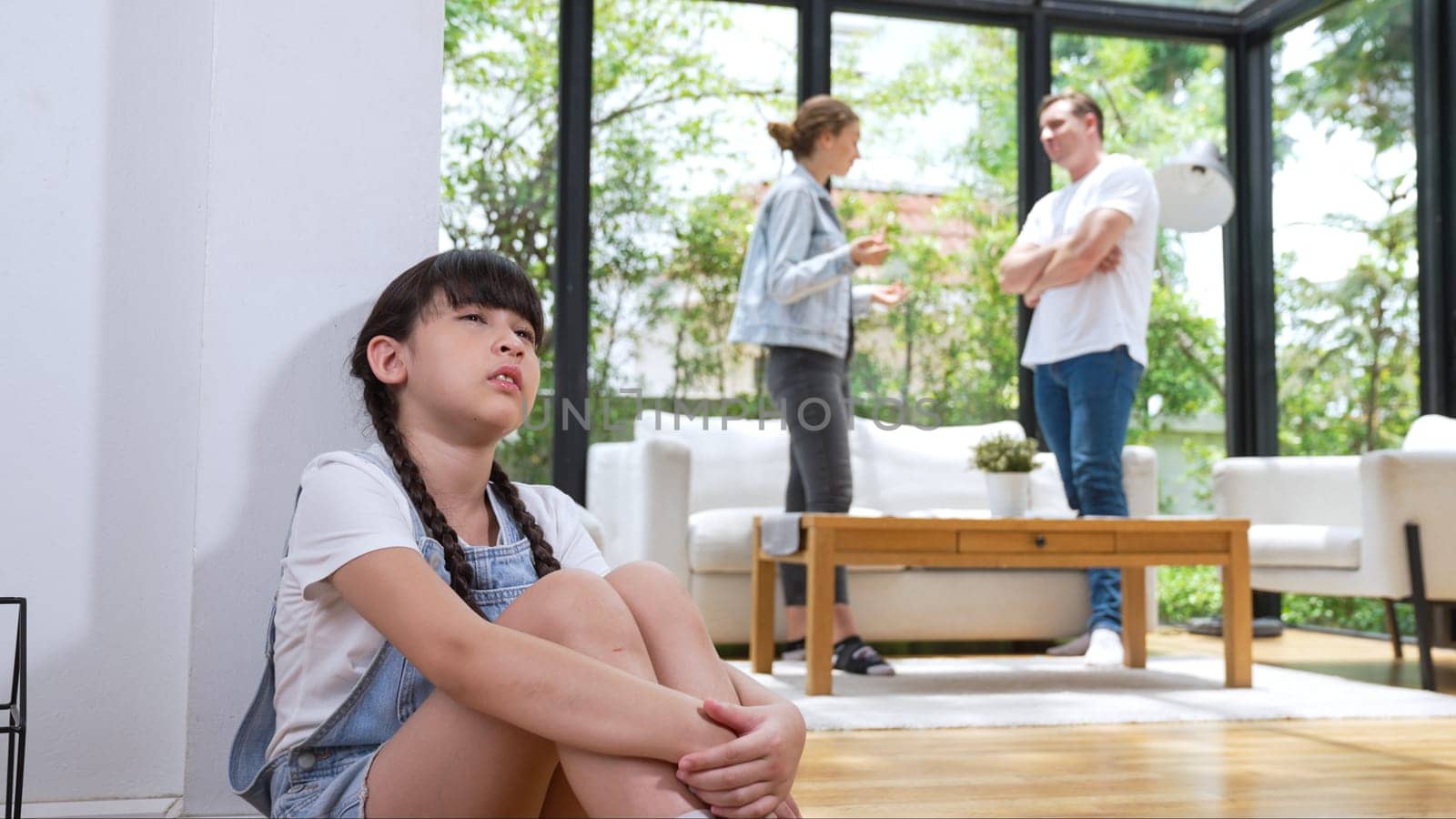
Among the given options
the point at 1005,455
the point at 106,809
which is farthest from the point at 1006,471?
the point at 106,809

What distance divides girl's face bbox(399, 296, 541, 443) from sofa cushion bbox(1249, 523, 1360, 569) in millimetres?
3091

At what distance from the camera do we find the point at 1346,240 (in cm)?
528

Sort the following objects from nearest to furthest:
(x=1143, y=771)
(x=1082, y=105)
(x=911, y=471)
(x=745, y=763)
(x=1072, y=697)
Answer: (x=745, y=763), (x=1143, y=771), (x=1072, y=697), (x=1082, y=105), (x=911, y=471)

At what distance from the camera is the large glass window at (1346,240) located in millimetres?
5078

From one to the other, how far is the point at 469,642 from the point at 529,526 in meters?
0.28

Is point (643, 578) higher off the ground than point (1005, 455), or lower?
lower

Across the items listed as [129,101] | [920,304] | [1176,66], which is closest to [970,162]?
[920,304]

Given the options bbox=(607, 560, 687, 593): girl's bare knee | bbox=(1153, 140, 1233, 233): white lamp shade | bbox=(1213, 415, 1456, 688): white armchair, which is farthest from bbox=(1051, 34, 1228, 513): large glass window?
bbox=(607, 560, 687, 593): girl's bare knee

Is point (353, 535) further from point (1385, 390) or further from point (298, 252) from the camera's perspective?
point (1385, 390)

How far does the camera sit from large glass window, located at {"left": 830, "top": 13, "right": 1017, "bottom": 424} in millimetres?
5273

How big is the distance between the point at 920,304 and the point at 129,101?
3972mm

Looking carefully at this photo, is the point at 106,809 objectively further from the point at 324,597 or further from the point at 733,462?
the point at 733,462

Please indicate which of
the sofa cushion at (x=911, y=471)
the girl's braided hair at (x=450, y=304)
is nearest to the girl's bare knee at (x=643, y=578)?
the girl's braided hair at (x=450, y=304)
